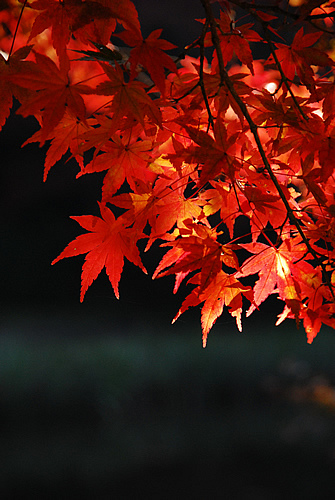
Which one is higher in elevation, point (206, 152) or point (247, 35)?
point (247, 35)

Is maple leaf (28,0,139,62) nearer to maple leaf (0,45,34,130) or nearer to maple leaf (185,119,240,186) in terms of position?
maple leaf (0,45,34,130)

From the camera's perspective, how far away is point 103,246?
716 millimetres

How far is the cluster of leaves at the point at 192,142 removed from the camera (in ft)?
1.73

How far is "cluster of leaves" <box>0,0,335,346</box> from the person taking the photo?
529 millimetres

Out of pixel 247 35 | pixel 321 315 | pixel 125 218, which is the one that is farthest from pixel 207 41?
pixel 321 315

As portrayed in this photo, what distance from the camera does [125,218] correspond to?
0.70m

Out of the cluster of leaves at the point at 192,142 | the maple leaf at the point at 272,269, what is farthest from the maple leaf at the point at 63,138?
the maple leaf at the point at 272,269

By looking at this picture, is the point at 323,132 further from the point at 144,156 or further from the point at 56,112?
the point at 56,112

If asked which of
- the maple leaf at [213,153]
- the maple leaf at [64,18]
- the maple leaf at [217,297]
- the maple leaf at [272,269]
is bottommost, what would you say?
the maple leaf at [217,297]

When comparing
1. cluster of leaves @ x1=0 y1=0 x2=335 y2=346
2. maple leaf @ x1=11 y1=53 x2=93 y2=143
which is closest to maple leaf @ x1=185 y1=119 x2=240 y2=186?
cluster of leaves @ x1=0 y1=0 x2=335 y2=346

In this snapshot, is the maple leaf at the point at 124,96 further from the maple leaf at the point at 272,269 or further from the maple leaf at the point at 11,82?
the maple leaf at the point at 272,269

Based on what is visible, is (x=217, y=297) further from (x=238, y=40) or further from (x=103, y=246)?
(x=238, y=40)

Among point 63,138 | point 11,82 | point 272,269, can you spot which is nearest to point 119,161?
point 63,138

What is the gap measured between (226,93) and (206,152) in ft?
0.49
